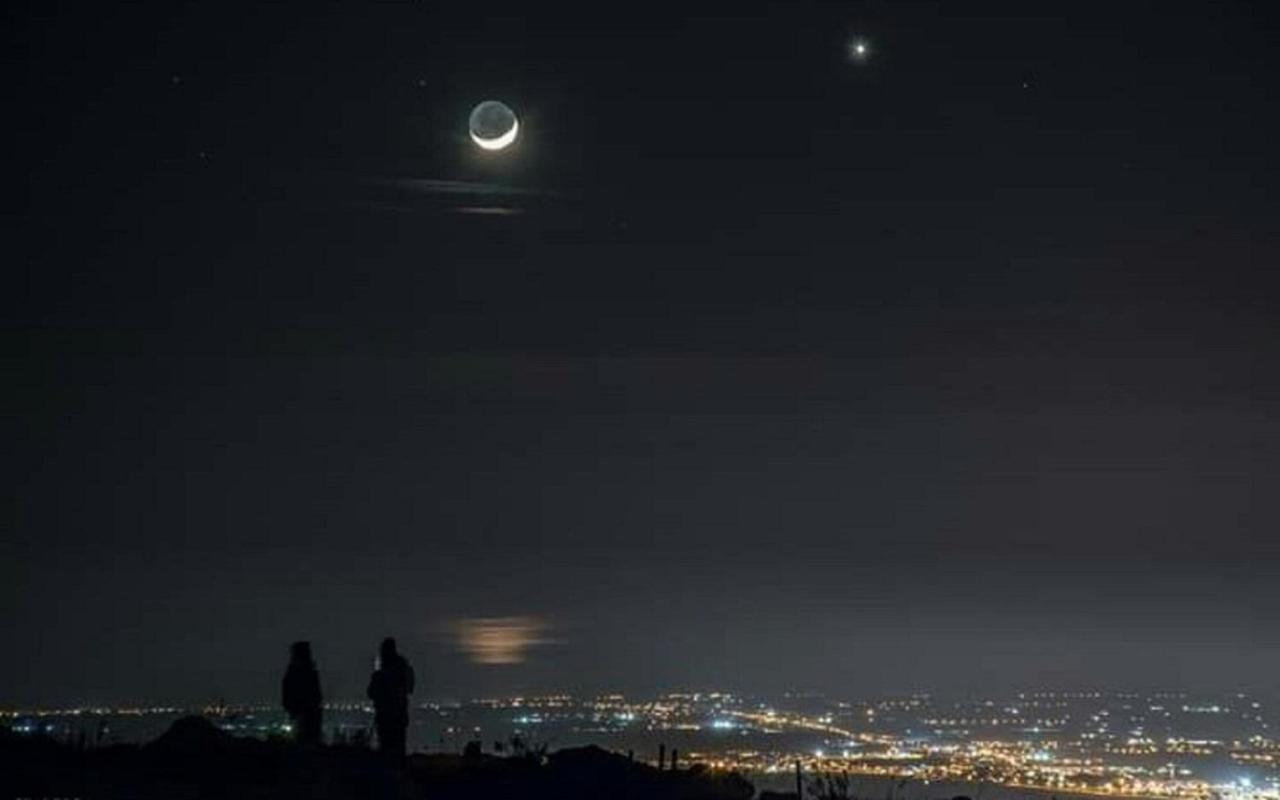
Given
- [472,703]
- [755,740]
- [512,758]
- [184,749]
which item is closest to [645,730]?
[755,740]

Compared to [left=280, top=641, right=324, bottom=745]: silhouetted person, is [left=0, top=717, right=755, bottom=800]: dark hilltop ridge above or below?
below

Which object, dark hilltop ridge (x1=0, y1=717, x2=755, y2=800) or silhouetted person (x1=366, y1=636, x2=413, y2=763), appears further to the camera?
silhouetted person (x1=366, y1=636, x2=413, y2=763)

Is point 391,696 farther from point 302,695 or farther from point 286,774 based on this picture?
point 286,774

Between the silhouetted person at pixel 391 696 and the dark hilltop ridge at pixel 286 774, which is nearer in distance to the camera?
the dark hilltop ridge at pixel 286 774

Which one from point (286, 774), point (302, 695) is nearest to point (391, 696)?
point (302, 695)

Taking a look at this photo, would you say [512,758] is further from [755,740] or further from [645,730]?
[645,730]
